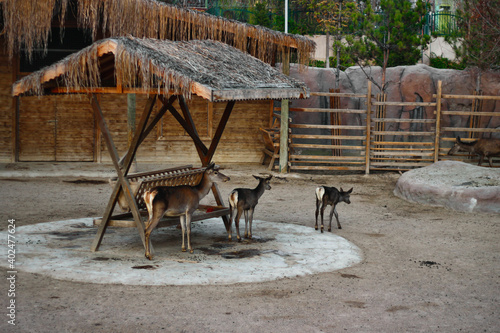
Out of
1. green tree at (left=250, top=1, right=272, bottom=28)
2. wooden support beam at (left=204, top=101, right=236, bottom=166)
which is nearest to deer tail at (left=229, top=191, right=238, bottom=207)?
wooden support beam at (left=204, top=101, right=236, bottom=166)

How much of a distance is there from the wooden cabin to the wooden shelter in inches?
220

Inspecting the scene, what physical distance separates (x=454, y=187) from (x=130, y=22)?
7.55 meters

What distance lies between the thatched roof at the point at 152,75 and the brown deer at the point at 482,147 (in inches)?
373

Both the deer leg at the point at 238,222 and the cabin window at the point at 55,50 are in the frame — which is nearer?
the deer leg at the point at 238,222

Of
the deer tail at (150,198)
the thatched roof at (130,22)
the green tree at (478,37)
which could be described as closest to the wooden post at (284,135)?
the thatched roof at (130,22)

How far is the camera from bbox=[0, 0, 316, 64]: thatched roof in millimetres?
13703

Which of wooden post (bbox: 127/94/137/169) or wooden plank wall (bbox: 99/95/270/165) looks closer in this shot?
wooden post (bbox: 127/94/137/169)

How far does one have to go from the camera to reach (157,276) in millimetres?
7102

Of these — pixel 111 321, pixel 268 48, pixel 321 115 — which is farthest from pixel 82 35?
pixel 111 321

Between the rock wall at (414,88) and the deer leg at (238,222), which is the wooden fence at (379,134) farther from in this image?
the deer leg at (238,222)

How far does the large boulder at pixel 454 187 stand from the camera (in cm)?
1163

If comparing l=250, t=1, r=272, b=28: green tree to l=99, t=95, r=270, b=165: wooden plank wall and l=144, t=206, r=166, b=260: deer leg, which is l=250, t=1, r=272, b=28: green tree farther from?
l=144, t=206, r=166, b=260: deer leg

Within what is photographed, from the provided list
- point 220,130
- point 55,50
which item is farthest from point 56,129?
point 220,130

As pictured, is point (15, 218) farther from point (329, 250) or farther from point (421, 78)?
point (421, 78)
